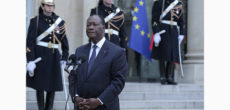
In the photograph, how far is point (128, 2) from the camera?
37.7 feet

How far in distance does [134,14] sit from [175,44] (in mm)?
1174

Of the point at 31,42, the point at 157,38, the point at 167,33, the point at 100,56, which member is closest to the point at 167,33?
the point at 167,33

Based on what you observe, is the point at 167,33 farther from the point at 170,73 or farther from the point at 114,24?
the point at 114,24

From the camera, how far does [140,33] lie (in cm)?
998

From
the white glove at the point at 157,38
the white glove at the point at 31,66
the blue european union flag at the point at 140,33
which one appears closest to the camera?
the white glove at the point at 31,66

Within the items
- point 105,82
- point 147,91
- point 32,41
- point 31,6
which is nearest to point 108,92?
point 105,82

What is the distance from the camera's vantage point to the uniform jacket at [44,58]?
701cm

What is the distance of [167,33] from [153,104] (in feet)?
6.05

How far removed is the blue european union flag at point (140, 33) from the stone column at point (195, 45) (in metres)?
1.19

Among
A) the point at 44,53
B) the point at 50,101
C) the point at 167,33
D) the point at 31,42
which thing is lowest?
the point at 50,101

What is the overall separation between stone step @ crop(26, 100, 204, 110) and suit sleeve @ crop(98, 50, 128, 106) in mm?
3318

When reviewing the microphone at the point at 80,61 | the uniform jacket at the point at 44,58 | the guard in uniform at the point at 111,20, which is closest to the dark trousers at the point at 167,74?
the guard in uniform at the point at 111,20

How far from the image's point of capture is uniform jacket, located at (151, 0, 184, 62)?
30.6ft

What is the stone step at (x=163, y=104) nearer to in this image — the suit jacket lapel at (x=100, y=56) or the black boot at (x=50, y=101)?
the black boot at (x=50, y=101)
